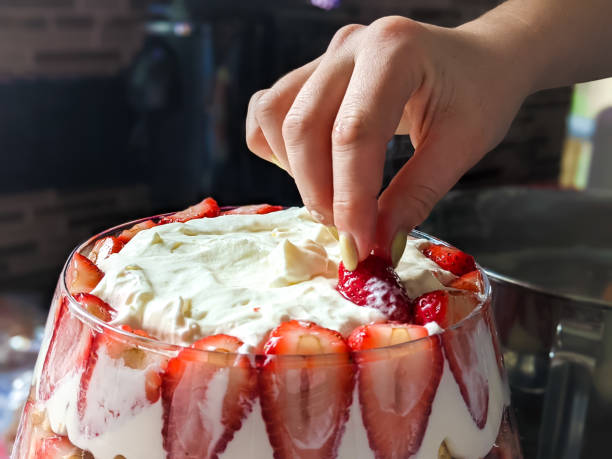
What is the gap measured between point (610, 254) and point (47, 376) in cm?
92

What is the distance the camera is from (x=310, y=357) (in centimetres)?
42

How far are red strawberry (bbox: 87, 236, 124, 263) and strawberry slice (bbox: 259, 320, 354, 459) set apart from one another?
0.28 meters

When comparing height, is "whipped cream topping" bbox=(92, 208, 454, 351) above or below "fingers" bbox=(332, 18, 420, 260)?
below

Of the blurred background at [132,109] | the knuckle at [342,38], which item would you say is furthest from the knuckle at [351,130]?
the blurred background at [132,109]

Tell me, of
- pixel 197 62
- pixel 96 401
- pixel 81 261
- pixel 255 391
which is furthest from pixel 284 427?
pixel 197 62

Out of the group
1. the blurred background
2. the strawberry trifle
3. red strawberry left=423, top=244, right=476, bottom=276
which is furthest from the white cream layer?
the blurred background

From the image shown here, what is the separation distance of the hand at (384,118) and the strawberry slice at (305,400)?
0.14 m

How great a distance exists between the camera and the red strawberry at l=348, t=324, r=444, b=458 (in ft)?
1.43

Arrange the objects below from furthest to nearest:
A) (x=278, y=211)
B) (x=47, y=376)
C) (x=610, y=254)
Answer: (x=610, y=254), (x=278, y=211), (x=47, y=376)

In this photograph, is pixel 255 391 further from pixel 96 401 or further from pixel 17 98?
pixel 17 98

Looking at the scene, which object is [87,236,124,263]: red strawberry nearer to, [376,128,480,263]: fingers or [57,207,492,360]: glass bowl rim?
[57,207,492,360]: glass bowl rim

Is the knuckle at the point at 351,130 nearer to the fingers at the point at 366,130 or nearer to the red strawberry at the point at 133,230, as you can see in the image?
the fingers at the point at 366,130

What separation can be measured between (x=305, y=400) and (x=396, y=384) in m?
0.06

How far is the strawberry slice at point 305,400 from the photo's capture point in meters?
0.42
